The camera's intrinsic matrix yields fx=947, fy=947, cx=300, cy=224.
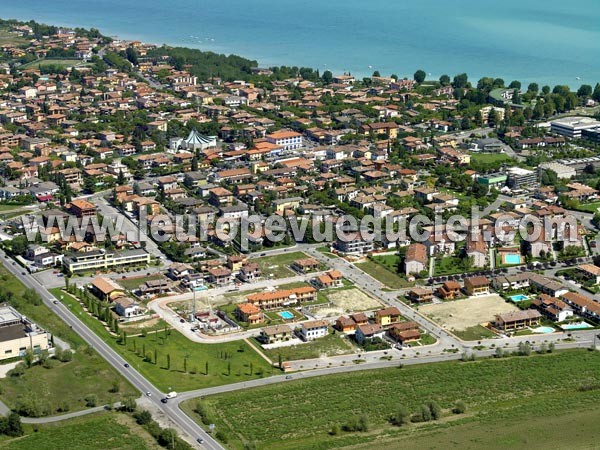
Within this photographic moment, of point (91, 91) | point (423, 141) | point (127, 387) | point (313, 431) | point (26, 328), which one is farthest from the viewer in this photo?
point (91, 91)

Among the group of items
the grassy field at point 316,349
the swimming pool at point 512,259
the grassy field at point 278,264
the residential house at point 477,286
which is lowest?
the grassy field at point 316,349

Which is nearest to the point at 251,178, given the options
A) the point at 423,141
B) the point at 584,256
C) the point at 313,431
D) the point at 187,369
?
the point at 423,141

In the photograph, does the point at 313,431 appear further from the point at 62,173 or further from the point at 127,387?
the point at 62,173

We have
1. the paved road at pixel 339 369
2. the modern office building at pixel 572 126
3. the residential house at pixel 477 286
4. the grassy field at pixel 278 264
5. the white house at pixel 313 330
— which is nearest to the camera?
the paved road at pixel 339 369

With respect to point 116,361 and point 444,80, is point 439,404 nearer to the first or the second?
point 116,361

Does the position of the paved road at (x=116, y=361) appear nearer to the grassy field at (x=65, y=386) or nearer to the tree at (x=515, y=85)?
the grassy field at (x=65, y=386)

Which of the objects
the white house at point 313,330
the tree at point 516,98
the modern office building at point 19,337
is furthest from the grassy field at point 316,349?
the tree at point 516,98

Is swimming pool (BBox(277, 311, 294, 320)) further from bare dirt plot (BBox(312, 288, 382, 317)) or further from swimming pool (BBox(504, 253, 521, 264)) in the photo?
swimming pool (BBox(504, 253, 521, 264))
